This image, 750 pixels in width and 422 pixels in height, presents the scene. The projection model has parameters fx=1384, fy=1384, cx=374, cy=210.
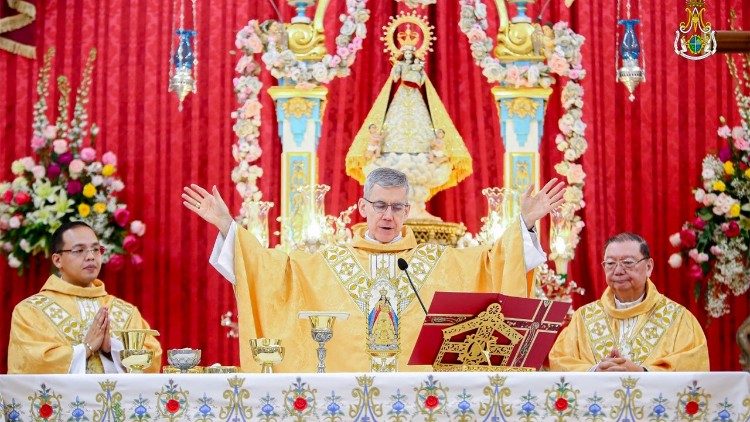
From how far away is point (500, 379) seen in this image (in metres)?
4.86

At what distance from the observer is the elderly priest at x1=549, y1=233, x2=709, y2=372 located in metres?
6.42

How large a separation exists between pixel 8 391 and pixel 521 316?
1.91 metres

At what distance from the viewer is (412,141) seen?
313 inches

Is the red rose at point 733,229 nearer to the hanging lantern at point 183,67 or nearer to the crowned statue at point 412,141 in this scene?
the crowned statue at point 412,141

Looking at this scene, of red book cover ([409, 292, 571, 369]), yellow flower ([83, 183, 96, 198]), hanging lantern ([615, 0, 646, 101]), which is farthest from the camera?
yellow flower ([83, 183, 96, 198])

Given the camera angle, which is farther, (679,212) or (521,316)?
(679,212)

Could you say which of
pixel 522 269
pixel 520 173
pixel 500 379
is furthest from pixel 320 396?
pixel 520 173

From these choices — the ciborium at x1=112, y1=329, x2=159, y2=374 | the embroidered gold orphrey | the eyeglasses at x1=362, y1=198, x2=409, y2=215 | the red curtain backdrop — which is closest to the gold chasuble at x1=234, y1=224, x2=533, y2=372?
the eyeglasses at x1=362, y1=198, x2=409, y2=215

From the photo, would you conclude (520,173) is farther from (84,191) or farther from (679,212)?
(84,191)

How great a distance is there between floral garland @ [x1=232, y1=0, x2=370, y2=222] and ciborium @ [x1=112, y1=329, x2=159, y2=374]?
2367 millimetres

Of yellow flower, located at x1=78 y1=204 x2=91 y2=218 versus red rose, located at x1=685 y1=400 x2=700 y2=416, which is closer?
red rose, located at x1=685 y1=400 x2=700 y2=416

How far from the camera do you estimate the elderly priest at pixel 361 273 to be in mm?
6219

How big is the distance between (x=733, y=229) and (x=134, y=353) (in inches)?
172

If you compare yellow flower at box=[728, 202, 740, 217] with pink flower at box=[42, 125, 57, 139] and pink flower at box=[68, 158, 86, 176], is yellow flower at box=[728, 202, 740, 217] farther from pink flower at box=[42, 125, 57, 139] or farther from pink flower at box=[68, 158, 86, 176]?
pink flower at box=[42, 125, 57, 139]
